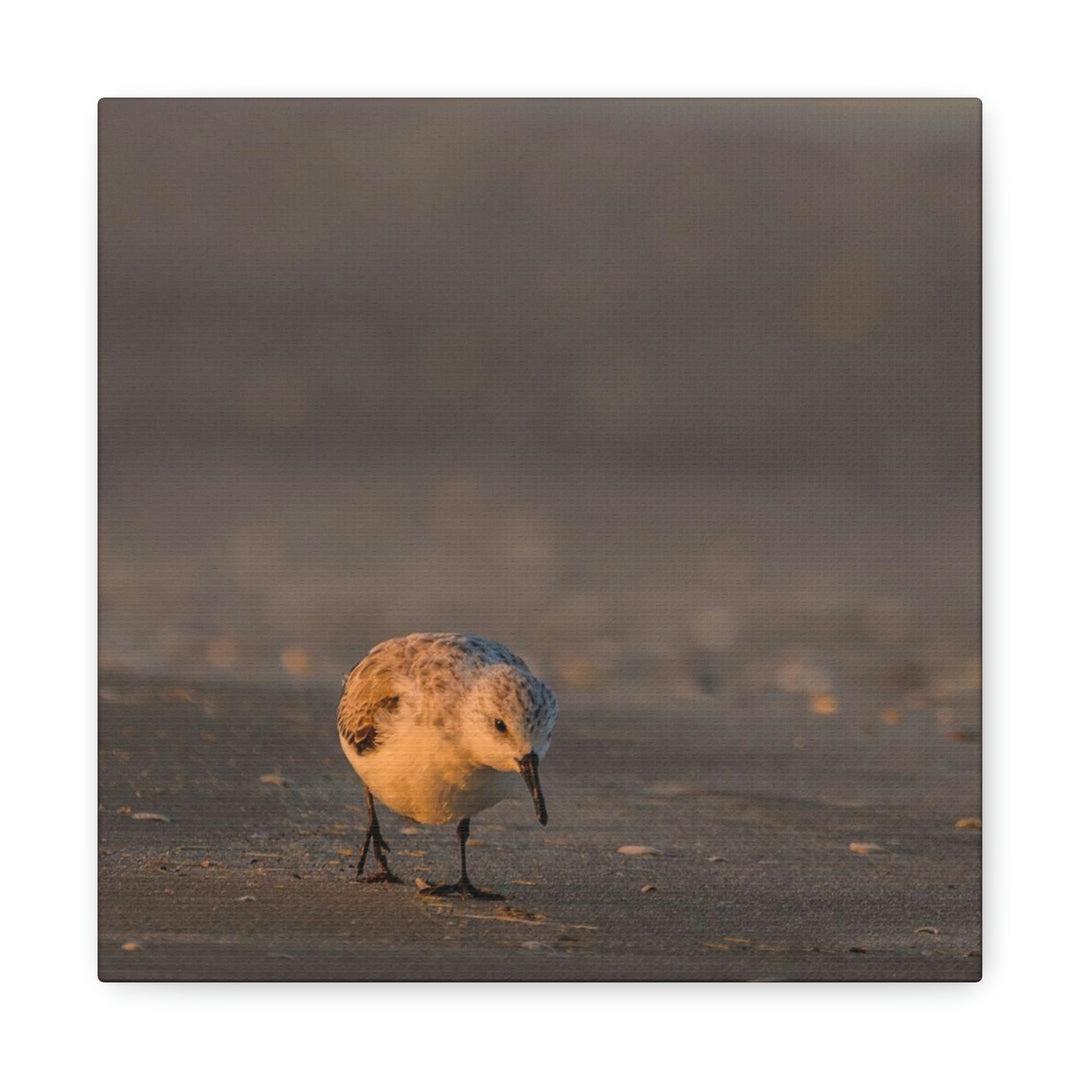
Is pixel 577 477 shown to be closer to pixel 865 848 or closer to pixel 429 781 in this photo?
pixel 429 781

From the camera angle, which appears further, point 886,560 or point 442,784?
point 886,560

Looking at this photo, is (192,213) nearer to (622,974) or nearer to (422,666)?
(422,666)

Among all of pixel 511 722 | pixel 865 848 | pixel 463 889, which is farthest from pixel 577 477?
pixel 865 848

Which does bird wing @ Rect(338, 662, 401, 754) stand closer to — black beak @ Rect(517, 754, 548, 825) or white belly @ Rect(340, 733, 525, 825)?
white belly @ Rect(340, 733, 525, 825)

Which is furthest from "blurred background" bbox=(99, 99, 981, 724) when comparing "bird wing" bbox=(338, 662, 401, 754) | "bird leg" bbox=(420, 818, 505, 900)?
"bird leg" bbox=(420, 818, 505, 900)

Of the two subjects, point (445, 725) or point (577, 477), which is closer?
point (445, 725)
